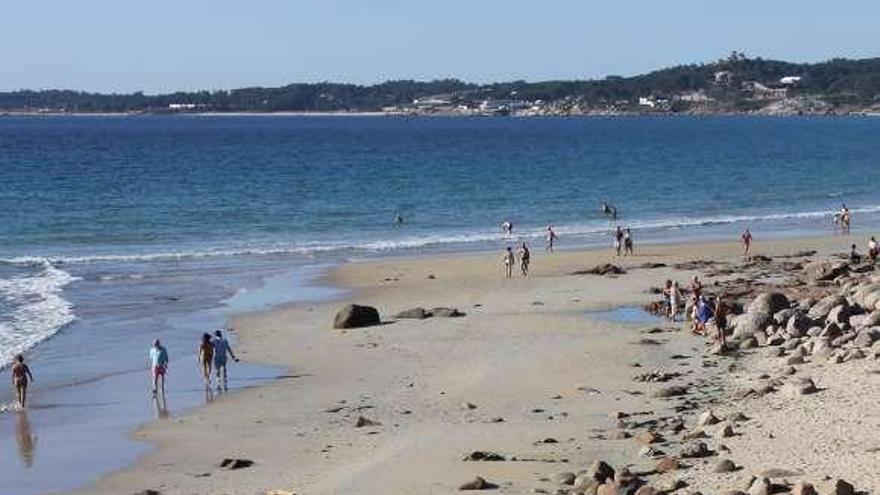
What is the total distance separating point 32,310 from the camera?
1473 inches

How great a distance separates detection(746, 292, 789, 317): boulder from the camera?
2944 centimetres

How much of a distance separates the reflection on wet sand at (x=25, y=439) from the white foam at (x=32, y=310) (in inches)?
206

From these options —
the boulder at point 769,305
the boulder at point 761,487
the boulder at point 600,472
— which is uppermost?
the boulder at point 761,487

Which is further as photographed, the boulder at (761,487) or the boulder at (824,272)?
the boulder at (824,272)

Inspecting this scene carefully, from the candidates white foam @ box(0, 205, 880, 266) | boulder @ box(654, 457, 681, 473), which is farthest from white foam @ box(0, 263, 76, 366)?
boulder @ box(654, 457, 681, 473)

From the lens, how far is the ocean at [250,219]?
2939 cm

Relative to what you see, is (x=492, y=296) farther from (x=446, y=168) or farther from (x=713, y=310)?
(x=446, y=168)

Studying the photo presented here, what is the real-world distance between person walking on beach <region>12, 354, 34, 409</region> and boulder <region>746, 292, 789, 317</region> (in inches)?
553

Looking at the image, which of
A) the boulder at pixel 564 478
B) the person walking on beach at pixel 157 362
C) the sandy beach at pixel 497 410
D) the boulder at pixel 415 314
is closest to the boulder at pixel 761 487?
the sandy beach at pixel 497 410

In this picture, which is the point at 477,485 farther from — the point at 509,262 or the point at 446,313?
the point at 509,262

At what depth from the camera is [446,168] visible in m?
105

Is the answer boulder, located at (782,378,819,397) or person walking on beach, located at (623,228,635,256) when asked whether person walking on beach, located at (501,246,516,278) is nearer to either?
person walking on beach, located at (623,228,635,256)

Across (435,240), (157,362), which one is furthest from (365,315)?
(435,240)

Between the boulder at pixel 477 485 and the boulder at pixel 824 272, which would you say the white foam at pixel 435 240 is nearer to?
the boulder at pixel 824 272
